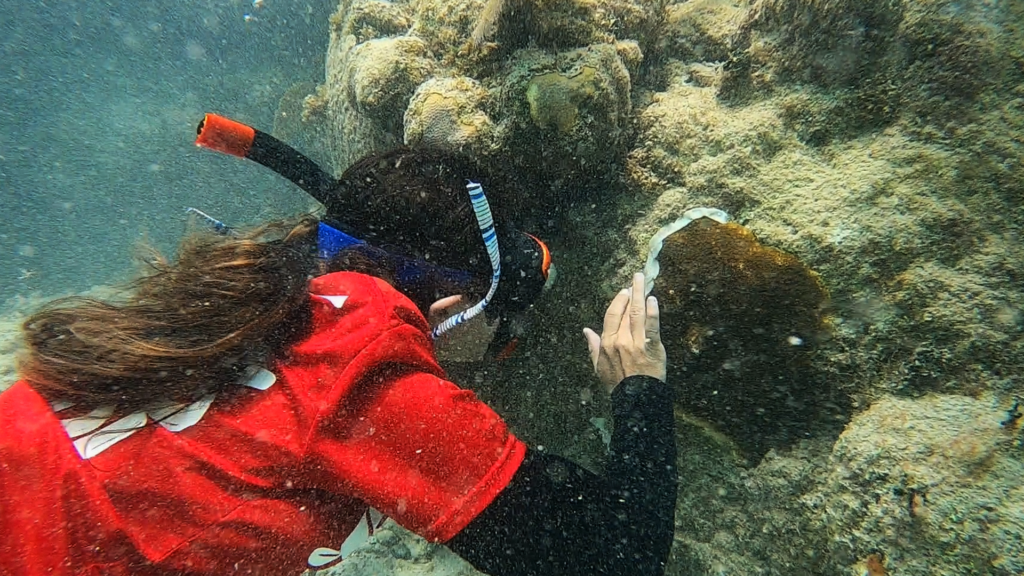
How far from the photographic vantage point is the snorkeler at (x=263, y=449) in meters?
1.05

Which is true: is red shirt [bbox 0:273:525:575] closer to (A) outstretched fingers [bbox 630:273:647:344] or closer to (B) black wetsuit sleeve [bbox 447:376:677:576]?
(B) black wetsuit sleeve [bbox 447:376:677:576]

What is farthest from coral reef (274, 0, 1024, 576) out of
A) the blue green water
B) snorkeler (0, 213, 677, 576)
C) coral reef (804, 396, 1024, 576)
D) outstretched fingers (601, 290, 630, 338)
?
the blue green water

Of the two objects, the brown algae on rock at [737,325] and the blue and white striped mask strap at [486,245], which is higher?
the blue and white striped mask strap at [486,245]

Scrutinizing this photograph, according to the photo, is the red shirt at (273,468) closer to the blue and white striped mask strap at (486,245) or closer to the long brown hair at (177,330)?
the long brown hair at (177,330)

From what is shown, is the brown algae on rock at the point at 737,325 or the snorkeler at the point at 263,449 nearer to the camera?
the snorkeler at the point at 263,449

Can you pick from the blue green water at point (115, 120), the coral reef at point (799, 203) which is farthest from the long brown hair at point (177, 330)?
the blue green water at point (115, 120)

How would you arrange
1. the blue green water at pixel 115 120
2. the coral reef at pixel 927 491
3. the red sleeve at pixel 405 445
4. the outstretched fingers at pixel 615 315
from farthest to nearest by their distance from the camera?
the blue green water at pixel 115 120 < the outstretched fingers at pixel 615 315 < the coral reef at pixel 927 491 < the red sleeve at pixel 405 445

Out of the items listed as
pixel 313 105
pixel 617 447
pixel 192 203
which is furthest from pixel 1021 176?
pixel 192 203

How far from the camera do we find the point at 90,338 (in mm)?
1207

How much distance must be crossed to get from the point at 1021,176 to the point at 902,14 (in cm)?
78

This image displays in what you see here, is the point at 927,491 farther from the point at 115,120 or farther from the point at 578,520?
the point at 115,120

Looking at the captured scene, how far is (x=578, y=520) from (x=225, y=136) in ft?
5.71

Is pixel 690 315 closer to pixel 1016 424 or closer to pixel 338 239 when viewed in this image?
pixel 1016 424

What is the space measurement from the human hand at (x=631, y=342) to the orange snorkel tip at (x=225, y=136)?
149 cm
